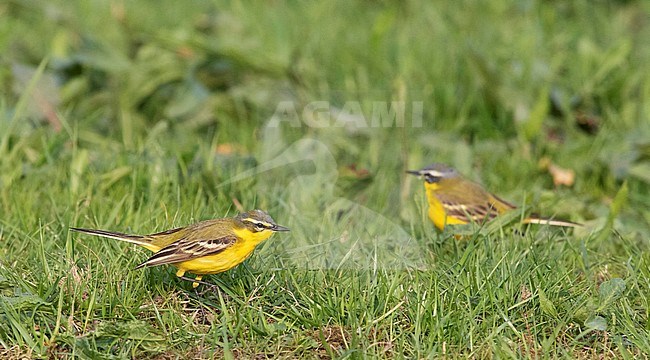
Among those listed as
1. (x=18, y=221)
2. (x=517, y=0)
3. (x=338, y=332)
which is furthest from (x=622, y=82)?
(x=18, y=221)

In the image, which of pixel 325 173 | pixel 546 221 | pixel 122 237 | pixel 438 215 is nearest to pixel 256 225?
pixel 122 237

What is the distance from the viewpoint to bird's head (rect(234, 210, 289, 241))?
4.59 m

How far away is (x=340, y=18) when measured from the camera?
9320 mm

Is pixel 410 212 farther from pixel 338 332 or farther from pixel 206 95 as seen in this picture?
pixel 206 95

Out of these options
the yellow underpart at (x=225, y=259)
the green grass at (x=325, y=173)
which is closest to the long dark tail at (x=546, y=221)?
the green grass at (x=325, y=173)

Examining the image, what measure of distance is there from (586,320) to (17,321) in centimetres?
262

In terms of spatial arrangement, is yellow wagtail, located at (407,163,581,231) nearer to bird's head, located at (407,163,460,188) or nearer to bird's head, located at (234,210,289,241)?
bird's head, located at (407,163,460,188)

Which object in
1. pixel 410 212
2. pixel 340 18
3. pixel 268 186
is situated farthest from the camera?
pixel 340 18

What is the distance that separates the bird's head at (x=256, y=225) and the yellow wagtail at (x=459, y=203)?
137 cm

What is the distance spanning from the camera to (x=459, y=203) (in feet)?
19.2

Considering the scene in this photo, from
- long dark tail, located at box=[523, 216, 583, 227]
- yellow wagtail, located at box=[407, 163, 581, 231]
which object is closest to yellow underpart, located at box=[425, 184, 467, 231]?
yellow wagtail, located at box=[407, 163, 581, 231]

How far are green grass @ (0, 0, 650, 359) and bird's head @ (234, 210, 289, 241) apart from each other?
0.25m

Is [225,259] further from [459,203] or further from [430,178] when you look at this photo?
[430,178]

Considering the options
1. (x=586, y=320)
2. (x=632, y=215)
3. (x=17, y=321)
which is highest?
(x=17, y=321)
